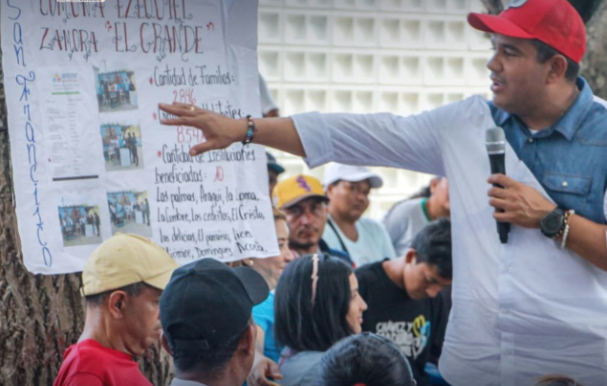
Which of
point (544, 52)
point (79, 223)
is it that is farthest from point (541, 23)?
point (79, 223)

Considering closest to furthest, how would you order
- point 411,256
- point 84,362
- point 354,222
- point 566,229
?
point 84,362, point 566,229, point 411,256, point 354,222

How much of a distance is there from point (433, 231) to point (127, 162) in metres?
1.88

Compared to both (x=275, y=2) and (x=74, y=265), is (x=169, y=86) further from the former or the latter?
(x=275, y=2)

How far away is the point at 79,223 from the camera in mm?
3496

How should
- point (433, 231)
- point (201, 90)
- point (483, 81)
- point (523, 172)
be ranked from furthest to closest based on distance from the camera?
point (483, 81) < point (433, 231) < point (201, 90) < point (523, 172)

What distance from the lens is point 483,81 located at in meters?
9.84

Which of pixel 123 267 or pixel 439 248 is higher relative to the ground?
pixel 123 267

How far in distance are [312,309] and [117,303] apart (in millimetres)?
1021

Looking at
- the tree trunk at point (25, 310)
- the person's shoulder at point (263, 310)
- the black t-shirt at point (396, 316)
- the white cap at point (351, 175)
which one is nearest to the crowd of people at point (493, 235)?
the tree trunk at point (25, 310)

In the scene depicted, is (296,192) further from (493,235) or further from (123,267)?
(123,267)

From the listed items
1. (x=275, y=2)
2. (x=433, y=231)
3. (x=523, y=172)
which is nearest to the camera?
(x=523, y=172)

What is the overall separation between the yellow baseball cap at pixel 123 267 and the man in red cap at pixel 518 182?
0.36 m

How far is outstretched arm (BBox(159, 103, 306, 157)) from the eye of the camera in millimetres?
3279

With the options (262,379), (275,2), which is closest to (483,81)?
(275,2)
